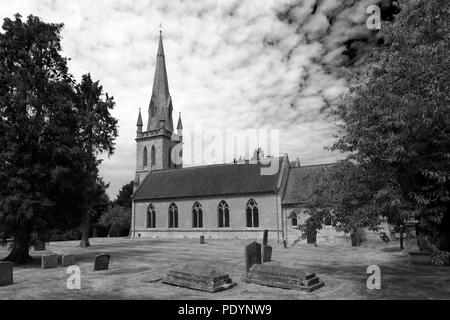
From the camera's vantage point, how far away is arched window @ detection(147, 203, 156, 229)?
152 feet

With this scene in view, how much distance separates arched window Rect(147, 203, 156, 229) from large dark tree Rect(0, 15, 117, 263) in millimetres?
25198

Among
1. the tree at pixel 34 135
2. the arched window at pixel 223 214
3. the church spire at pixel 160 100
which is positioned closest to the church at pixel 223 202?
the arched window at pixel 223 214

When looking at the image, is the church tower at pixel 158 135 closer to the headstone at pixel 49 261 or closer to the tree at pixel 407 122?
the headstone at pixel 49 261

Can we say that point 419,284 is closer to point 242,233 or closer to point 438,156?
point 438,156

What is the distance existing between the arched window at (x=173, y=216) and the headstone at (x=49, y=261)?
26.5 metres

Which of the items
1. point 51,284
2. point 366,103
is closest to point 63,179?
point 51,284

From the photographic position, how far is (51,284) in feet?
43.2

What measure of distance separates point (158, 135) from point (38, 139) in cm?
3788

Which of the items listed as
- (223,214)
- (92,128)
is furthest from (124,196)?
(92,128)

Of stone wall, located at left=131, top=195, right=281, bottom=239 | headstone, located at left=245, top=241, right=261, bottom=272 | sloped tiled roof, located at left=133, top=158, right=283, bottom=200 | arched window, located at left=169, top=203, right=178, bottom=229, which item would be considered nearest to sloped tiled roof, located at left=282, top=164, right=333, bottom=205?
stone wall, located at left=131, top=195, right=281, bottom=239

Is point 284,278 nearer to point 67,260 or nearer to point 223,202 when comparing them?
point 67,260

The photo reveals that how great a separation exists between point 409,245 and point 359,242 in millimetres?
9027

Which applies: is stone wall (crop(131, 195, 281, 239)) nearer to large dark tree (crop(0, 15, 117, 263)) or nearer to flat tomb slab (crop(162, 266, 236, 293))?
large dark tree (crop(0, 15, 117, 263))

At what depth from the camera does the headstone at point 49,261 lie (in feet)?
57.4
